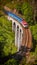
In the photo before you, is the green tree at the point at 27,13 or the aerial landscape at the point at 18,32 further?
the green tree at the point at 27,13

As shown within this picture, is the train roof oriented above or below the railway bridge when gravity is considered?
above

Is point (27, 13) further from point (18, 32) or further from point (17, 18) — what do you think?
point (18, 32)

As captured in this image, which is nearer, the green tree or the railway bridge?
the railway bridge

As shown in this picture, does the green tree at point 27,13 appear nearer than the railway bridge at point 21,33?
No

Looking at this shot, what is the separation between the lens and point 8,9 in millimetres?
3615

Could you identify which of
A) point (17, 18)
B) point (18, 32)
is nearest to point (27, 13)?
point (17, 18)

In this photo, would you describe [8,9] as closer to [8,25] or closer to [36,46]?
[8,25]

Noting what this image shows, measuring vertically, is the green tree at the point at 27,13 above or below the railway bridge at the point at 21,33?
above

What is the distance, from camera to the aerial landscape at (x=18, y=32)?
11.0 feet

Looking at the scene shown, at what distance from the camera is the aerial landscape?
3365mm

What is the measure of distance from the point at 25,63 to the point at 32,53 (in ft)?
0.59

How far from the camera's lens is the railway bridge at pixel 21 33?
133 inches

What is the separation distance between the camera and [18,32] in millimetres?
3439

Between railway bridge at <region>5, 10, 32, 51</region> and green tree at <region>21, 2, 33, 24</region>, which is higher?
green tree at <region>21, 2, 33, 24</region>
